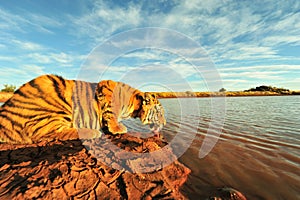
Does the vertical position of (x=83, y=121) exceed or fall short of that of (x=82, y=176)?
it exceeds it

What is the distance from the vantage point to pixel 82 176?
244cm

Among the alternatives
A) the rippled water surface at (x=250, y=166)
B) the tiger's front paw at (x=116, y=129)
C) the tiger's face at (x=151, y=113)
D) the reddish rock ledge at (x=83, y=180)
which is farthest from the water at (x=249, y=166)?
the tiger's front paw at (x=116, y=129)

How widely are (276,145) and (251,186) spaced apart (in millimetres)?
2657

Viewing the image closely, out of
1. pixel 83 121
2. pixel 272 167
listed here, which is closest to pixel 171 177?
pixel 272 167

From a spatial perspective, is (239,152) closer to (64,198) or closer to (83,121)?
(64,198)

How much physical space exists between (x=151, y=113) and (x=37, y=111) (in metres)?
4.13

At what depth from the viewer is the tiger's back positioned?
13.8ft

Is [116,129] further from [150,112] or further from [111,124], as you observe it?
[150,112]

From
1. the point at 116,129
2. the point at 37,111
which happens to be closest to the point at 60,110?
the point at 37,111

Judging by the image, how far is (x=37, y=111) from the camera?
14.7 feet

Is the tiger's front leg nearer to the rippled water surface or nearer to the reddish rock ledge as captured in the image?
the rippled water surface

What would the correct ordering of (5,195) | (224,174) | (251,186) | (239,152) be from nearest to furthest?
(5,195)
(251,186)
(224,174)
(239,152)

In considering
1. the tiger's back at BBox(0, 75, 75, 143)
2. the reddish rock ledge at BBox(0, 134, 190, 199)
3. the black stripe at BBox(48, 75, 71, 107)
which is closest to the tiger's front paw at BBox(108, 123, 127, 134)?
the tiger's back at BBox(0, 75, 75, 143)

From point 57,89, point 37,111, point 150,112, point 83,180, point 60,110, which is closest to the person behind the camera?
point 83,180
